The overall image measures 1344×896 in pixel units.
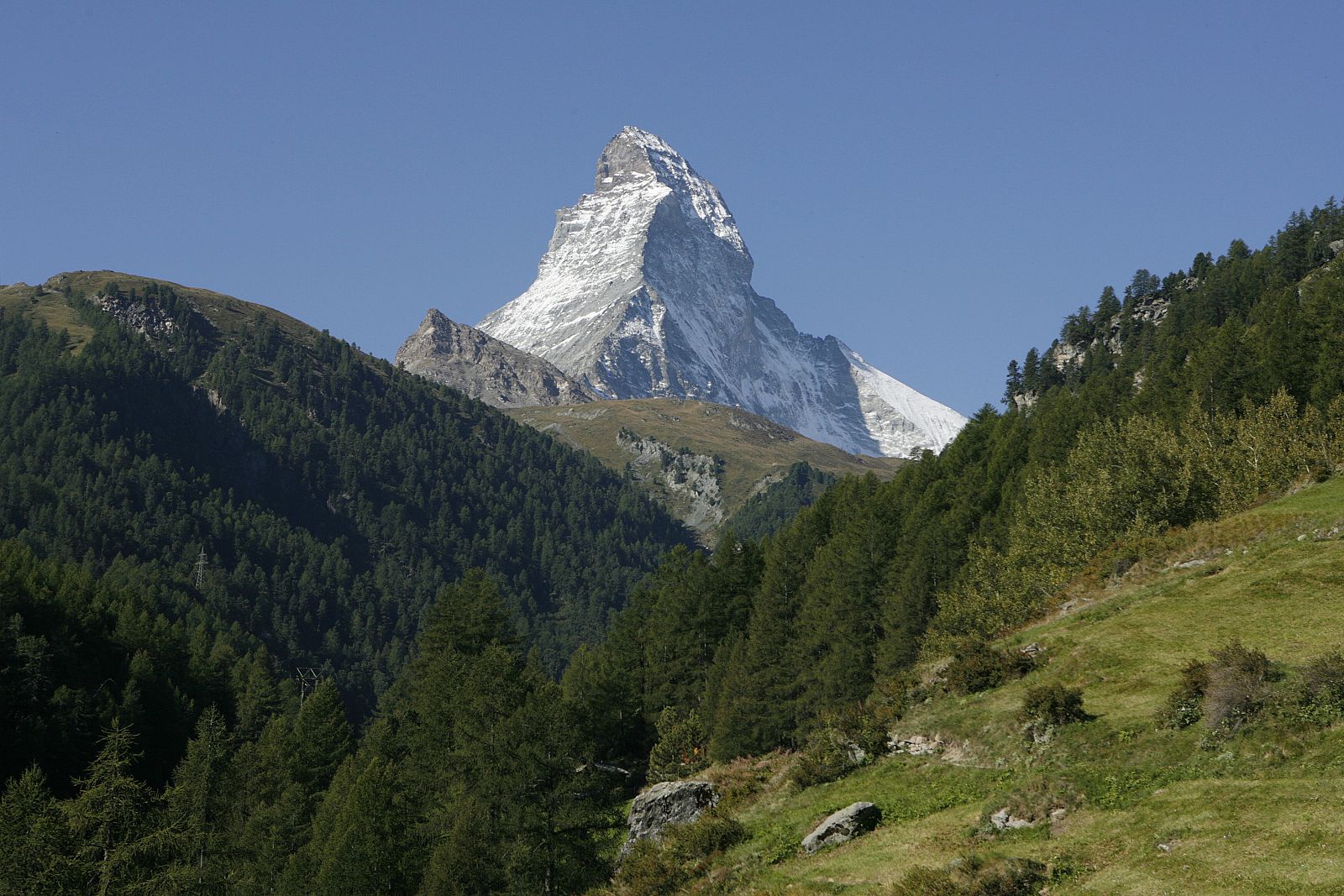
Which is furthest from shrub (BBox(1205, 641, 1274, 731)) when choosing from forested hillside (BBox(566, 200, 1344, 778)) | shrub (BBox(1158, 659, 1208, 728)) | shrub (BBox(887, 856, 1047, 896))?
forested hillside (BBox(566, 200, 1344, 778))

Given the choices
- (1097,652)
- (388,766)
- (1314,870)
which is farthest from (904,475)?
(1314,870)

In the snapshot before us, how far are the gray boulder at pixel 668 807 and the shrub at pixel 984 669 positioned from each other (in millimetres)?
9530

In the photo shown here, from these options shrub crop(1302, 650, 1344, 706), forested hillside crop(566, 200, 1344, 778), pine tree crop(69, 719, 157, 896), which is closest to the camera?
shrub crop(1302, 650, 1344, 706)


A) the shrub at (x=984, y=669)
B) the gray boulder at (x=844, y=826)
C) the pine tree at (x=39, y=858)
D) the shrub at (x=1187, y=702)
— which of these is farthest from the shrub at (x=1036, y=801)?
the pine tree at (x=39, y=858)

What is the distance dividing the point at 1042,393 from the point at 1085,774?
166104mm

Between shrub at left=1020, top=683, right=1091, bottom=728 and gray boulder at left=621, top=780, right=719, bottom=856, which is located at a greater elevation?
shrub at left=1020, top=683, right=1091, bottom=728

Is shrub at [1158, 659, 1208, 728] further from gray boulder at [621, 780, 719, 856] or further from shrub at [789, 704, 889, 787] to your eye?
gray boulder at [621, 780, 719, 856]

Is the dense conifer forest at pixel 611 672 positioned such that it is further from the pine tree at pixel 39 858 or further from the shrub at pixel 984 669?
the shrub at pixel 984 669

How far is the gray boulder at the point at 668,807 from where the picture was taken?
131 ft

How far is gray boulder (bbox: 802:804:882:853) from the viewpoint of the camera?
29781 millimetres

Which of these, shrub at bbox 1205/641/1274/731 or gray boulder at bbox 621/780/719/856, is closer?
shrub at bbox 1205/641/1274/731

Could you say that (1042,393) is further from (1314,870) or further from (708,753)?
(1314,870)

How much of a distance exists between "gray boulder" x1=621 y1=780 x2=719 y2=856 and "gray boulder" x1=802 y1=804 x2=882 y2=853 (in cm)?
939

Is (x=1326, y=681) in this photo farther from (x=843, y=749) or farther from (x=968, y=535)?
(x=968, y=535)
